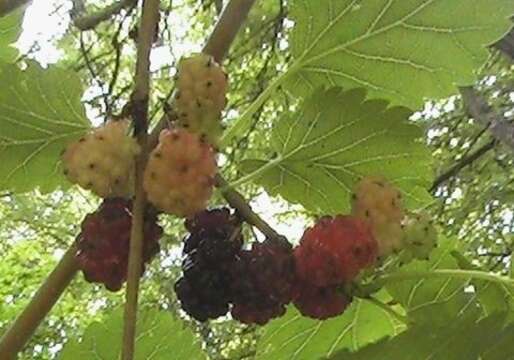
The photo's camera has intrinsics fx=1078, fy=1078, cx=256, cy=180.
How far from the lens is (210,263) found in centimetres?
37

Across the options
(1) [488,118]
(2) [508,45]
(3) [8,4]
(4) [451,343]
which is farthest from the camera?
(1) [488,118]

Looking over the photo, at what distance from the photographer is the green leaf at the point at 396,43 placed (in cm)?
48

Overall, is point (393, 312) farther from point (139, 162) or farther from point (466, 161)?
point (466, 161)

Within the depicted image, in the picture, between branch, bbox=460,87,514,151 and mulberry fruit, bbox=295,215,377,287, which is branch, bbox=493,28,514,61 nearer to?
branch, bbox=460,87,514,151

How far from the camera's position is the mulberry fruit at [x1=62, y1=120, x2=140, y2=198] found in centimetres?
35

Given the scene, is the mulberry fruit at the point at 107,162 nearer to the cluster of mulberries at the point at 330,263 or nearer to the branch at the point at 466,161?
the cluster of mulberries at the point at 330,263

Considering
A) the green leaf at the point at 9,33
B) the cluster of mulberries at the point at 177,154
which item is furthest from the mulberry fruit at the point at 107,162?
the green leaf at the point at 9,33

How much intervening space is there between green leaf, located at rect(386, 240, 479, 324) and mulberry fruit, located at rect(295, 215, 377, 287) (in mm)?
43

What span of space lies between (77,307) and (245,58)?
41.0 inches

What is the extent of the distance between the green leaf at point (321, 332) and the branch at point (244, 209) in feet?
0.41

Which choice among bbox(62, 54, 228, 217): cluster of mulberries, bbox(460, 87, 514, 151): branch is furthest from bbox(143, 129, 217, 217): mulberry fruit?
bbox(460, 87, 514, 151): branch

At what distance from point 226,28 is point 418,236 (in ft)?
0.37

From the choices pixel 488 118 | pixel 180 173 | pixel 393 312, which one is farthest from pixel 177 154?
pixel 488 118

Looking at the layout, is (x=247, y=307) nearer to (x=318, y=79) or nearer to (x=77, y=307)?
(x=318, y=79)
